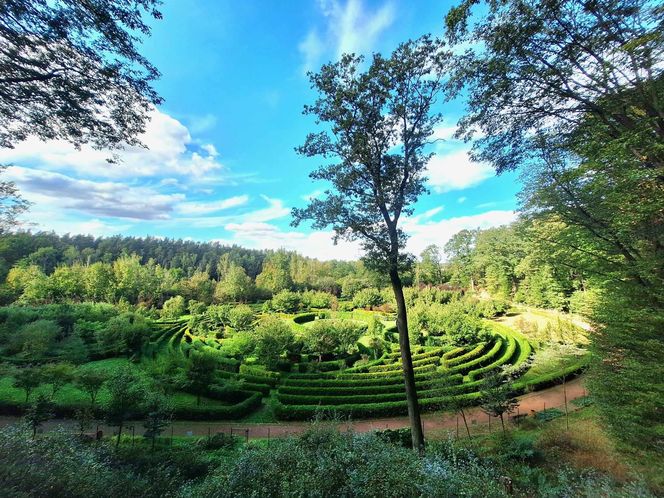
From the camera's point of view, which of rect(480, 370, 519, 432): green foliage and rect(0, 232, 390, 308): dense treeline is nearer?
rect(480, 370, 519, 432): green foliage

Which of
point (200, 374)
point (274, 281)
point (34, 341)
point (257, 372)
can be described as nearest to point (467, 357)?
point (257, 372)

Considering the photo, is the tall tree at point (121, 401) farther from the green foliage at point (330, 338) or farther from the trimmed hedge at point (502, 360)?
the trimmed hedge at point (502, 360)

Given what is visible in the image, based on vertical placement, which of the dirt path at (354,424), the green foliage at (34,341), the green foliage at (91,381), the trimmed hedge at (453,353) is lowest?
the dirt path at (354,424)

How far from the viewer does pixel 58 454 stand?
18.1 ft

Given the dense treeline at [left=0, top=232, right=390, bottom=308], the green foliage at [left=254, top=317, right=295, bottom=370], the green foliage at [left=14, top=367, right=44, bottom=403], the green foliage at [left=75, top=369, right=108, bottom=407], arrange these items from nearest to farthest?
1. the green foliage at [left=75, top=369, right=108, bottom=407]
2. the green foliage at [left=14, top=367, right=44, bottom=403]
3. the green foliage at [left=254, top=317, right=295, bottom=370]
4. the dense treeline at [left=0, top=232, right=390, bottom=308]

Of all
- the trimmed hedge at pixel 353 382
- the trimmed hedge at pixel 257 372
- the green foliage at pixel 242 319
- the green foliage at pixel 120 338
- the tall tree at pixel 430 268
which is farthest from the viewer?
the tall tree at pixel 430 268

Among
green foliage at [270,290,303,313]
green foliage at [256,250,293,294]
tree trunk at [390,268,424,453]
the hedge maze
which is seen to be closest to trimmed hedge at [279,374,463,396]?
the hedge maze

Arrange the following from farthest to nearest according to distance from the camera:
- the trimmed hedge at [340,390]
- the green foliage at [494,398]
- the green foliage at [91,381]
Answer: the trimmed hedge at [340,390] < the green foliage at [91,381] < the green foliage at [494,398]

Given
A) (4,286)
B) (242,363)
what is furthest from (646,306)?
(4,286)

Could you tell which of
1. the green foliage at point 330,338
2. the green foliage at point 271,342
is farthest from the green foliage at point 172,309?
the green foliage at point 330,338

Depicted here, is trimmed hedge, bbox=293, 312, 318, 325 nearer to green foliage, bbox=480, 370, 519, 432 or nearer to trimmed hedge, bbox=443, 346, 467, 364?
trimmed hedge, bbox=443, 346, 467, 364

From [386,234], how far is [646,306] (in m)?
7.79

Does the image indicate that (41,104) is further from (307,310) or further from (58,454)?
(307,310)

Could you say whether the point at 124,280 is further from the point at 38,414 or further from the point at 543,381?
the point at 543,381
